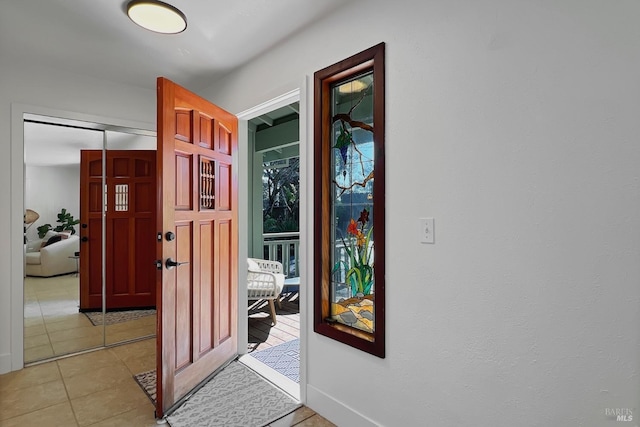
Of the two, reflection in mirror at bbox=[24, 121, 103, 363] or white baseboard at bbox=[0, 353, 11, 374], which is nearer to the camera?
white baseboard at bbox=[0, 353, 11, 374]

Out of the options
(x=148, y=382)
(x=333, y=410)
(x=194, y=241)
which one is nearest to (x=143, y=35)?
(x=194, y=241)

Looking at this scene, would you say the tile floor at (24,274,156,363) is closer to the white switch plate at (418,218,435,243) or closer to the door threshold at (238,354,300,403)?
the door threshold at (238,354,300,403)

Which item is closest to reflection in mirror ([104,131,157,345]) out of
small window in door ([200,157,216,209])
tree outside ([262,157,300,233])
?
small window in door ([200,157,216,209])

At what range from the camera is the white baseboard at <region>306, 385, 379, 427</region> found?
6.02ft

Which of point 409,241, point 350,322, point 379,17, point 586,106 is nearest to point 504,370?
point 409,241

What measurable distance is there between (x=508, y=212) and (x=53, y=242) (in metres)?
3.41

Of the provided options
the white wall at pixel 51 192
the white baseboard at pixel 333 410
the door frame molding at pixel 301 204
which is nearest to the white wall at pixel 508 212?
the white baseboard at pixel 333 410

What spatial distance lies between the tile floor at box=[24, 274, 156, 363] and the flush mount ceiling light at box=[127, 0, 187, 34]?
2.24 meters

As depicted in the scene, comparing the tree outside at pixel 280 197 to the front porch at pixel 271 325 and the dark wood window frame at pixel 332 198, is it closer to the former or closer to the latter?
the front porch at pixel 271 325

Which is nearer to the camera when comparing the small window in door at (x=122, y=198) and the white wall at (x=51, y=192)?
the white wall at (x=51, y=192)

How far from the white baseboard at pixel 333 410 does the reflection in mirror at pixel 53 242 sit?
2.18m

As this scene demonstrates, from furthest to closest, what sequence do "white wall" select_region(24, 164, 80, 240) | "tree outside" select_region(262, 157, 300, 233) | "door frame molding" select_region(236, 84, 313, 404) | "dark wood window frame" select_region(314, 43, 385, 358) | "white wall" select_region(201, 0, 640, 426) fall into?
"tree outside" select_region(262, 157, 300, 233)
"white wall" select_region(24, 164, 80, 240)
"door frame molding" select_region(236, 84, 313, 404)
"dark wood window frame" select_region(314, 43, 385, 358)
"white wall" select_region(201, 0, 640, 426)

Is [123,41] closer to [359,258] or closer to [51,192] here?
[51,192]

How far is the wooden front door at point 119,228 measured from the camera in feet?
9.98
